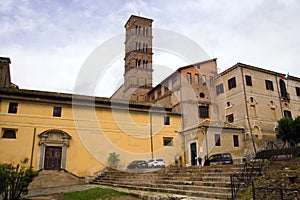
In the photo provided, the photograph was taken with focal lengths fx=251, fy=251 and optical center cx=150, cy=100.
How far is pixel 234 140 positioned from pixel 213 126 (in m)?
2.79

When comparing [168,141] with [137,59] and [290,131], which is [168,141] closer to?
→ [290,131]

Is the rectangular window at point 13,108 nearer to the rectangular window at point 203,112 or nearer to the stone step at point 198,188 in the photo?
the stone step at point 198,188

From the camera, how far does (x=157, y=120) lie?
28422 mm

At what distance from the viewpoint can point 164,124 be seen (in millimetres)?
28469

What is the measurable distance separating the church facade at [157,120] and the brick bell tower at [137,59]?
11.7 meters

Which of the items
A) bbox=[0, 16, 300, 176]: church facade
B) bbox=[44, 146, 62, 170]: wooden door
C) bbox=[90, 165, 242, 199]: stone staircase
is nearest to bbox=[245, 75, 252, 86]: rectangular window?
bbox=[0, 16, 300, 176]: church facade

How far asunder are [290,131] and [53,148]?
2264 cm

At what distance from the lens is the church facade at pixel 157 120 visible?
76.3 feet

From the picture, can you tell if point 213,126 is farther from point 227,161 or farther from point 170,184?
point 170,184

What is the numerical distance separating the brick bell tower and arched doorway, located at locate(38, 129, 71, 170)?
2133cm

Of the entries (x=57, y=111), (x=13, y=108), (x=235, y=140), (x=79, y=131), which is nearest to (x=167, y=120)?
(x=235, y=140)

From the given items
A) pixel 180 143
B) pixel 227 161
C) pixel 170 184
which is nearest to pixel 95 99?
pixel 180 143

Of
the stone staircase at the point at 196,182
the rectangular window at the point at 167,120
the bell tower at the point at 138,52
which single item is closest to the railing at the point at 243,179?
the stone staircase at the point at 196,182

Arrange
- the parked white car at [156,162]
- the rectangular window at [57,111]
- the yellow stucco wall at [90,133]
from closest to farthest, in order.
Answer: the yellow stucco wall at [90,133] → the parked white car at [156,162] → the rectangular window at [57,111]
